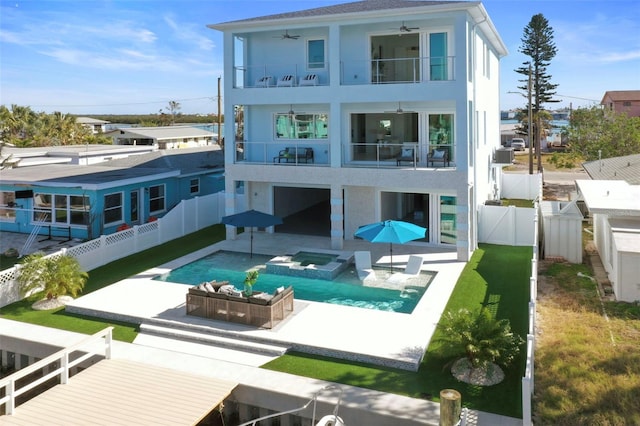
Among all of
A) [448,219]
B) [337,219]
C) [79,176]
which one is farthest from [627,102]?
[79,176]

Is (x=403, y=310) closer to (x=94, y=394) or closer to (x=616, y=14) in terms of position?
(x=94, y=394)

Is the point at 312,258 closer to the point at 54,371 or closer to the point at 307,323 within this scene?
the point at 307,323

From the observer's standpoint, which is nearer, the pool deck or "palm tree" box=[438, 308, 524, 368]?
"palm tree" box=[438, 308, 524, 368]

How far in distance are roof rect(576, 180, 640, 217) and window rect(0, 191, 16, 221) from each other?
24.7 meters

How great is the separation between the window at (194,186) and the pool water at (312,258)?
12.6 m

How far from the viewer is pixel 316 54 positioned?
914 inches

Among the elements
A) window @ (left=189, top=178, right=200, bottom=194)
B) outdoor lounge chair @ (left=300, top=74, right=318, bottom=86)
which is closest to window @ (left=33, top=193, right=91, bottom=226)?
window @ (left=189, top=178, right=200, bottom=194)

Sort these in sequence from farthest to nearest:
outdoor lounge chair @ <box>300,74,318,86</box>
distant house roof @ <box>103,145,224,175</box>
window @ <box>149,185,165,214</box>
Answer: distant house roof @ <box>103,145,224,175</box>, window @ <box>149,185,165,214</box>, outdoor lounge chair @ <box>300,74,318,86</box>

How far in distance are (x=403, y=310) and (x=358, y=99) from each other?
9394 mm

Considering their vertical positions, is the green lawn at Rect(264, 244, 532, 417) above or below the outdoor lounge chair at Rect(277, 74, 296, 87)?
below

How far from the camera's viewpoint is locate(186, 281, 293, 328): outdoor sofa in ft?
43.6

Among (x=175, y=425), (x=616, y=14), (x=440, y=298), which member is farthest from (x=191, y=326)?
(x=616, y=14)

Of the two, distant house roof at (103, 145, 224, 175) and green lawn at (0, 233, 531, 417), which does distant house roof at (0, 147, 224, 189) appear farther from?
green lawn at (0, 233, 531, 417)

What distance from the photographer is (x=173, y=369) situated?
1126 cm
